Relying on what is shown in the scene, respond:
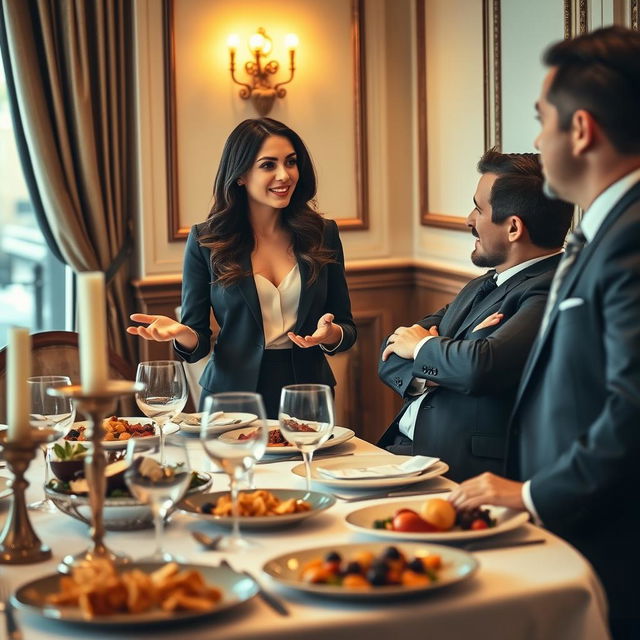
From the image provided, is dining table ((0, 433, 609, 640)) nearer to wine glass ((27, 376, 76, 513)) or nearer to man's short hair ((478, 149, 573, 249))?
wine glass ((27, 376, 76, 513))

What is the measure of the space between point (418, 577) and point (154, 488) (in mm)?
411

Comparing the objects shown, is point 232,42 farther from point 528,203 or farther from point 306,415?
point 306,415

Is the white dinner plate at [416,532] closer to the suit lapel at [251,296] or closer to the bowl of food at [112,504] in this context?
the bowl of food at [112,504]

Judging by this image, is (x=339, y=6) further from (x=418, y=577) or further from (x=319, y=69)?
(x=418, y=577)

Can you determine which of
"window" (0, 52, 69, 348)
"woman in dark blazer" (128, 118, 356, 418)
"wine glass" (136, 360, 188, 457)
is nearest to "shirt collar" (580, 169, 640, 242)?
"wine glass" (136, 360, 188, 457)

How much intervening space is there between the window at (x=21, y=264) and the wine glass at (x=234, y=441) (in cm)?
333

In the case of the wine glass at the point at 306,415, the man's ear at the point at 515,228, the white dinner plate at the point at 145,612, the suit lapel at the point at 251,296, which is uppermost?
the man's ear at the point at 515,228

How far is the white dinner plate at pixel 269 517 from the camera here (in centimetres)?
179

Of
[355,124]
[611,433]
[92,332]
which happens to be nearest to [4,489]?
[92,332]

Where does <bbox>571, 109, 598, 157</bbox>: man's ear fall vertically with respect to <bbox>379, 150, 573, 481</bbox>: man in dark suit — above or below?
above

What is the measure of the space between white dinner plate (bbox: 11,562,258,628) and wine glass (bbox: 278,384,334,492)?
393mm

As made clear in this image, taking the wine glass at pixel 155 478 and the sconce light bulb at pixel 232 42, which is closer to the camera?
the wine glass at pixel 155 478

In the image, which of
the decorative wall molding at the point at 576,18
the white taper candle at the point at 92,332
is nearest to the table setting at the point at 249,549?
the white taper candle at the point at 92,332

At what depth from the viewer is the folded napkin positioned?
2092mm
